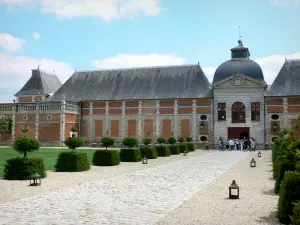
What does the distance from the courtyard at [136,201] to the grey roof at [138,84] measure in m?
24.5

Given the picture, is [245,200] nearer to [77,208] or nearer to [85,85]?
[77,208]

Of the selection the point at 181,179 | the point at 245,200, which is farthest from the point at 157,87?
the point at 245,200

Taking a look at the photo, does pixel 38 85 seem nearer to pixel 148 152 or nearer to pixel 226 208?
pixel 148 152

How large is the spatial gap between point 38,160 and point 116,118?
25.6 m

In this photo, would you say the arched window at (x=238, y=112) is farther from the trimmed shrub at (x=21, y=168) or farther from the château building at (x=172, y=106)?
the trimmed shrub at (x=21, y=168)

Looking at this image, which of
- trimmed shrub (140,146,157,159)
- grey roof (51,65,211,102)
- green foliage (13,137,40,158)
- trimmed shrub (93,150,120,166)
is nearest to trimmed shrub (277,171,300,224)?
green foliage (13,137,40,158)

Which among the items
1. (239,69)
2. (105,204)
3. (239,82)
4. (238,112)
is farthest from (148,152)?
(239,69)

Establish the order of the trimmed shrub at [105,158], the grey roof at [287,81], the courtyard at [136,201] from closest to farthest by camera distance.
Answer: the courtyard at [136,201], the trimmed shrub at [105,158], the grey roof at [287,81]

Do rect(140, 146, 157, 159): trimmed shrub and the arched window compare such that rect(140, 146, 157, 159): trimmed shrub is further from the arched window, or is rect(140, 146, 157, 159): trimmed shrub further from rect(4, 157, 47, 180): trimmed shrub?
the arched window

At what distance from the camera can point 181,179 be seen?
446 inches

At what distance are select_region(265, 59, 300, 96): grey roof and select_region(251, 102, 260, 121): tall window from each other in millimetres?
1388

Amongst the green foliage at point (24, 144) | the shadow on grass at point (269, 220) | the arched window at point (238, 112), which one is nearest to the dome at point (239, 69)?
the arched window at point (238, 112)

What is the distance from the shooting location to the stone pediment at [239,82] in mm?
32969

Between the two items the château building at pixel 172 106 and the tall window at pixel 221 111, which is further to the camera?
the tall window at pixel 221 111
